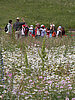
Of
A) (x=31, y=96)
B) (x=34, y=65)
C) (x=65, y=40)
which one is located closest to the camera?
(x=31, y=96)

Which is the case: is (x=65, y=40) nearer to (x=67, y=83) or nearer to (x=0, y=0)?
(x=67, y=83)

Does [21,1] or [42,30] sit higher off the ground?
[21,1]

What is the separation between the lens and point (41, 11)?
28281mm

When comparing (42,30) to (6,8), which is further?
(6,8)

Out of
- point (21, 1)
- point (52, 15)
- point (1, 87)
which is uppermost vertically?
point (21, 1)

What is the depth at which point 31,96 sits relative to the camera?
3670 millimetres

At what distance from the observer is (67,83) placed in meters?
4.05

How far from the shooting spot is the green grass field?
2452 cm

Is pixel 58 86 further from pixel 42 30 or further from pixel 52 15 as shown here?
pixel 52 15

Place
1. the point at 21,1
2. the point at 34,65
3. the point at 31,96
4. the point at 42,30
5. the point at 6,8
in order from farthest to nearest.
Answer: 1. the point at 21,1
2. the point at 6,8
3. the point at 42,30
4. the point at 34,65
5. the point at 31,96

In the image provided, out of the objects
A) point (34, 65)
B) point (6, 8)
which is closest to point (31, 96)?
point (34, 65)

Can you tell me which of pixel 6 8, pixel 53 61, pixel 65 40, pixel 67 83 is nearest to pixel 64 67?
pixel 53 61

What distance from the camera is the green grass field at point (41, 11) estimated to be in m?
24.5

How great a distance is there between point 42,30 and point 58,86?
36.3 feet
